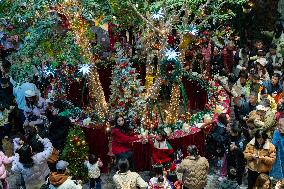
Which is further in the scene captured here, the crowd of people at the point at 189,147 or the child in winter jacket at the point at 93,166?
the child in winter jacket at the point at 93,166

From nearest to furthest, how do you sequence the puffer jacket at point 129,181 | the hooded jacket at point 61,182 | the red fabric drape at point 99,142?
the hooded jacket at point 61,182
the puffer jacket at point 129,181
the red fabric drape at point 99,142

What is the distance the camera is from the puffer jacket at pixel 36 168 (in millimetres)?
8844

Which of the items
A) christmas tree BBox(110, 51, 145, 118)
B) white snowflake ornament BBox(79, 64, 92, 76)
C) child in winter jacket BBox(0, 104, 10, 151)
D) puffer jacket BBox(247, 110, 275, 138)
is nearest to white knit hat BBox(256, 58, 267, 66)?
puffer jacket BBox(247, 110, 275, 138)

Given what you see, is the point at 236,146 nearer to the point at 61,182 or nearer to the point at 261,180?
the point at 261,180

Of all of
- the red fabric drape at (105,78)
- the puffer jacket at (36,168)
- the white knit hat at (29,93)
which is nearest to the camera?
the puffer jacket at (36,168)

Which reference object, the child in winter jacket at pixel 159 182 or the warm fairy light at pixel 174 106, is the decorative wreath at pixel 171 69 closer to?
the warm fairy light at pixel 174 106

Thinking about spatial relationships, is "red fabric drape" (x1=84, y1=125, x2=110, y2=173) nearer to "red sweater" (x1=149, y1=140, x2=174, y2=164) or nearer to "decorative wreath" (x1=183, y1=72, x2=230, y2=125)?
"red sweater" (x1=149, y1=140, x2=174, y2=164)

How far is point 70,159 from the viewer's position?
10195 mm

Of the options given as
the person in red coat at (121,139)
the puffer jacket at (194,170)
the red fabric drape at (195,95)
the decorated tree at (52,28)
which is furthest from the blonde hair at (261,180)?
the red fabric drape at (195,95)

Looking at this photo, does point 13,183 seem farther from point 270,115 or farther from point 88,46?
point 270,115

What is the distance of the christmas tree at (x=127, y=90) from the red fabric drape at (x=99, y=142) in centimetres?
64

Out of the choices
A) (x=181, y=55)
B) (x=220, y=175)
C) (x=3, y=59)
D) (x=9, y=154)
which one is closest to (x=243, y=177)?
(x=220, y=175)

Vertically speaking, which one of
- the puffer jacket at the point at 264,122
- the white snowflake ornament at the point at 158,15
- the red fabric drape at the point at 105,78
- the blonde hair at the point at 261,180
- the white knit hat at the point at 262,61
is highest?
the white snowflake ornament at the point at 158,15

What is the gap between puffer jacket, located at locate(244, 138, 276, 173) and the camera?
8.59m
